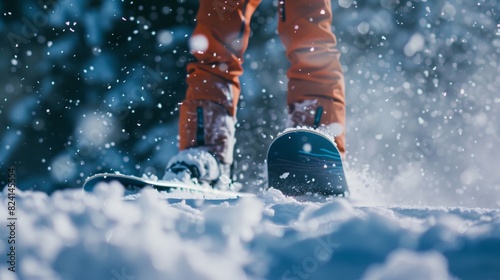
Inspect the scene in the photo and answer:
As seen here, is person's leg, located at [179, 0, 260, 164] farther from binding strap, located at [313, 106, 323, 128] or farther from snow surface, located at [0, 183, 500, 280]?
snow surface, located at [0, 183, 500, 280]

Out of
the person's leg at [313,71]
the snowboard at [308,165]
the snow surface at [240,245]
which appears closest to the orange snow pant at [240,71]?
the person's leg at [313,71]

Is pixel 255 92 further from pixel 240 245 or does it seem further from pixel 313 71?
pixel 240 245

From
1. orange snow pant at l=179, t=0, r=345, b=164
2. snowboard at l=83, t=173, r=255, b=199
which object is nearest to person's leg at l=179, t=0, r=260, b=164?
orange snow pant at l=179, t=0, r=345, b=164

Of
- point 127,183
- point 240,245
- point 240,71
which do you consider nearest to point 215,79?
point 240,71

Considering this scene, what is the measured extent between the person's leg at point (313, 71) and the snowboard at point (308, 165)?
0.19 m

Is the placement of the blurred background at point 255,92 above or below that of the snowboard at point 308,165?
above

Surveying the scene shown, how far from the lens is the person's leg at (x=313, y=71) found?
1473mm

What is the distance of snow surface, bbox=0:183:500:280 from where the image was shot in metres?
0.52

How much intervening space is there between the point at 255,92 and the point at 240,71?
69 centimetres

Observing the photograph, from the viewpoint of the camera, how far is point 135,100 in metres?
2.36

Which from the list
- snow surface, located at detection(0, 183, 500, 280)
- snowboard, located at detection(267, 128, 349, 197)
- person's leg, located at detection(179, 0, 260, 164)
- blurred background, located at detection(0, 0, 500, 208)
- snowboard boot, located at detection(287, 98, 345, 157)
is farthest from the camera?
blurred background, located at detection(0, 0, 500, 208)

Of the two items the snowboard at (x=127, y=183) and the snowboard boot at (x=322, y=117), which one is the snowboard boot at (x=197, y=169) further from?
the snowboard boot at (x=322, y=117)

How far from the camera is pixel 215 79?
1655mm

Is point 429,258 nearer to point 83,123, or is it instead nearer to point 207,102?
point 207,102
